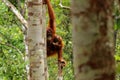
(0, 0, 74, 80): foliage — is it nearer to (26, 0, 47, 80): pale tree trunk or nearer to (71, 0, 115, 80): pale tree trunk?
(26, 0, 47, 80): pale tree trunk

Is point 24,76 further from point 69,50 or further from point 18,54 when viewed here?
point 69,50

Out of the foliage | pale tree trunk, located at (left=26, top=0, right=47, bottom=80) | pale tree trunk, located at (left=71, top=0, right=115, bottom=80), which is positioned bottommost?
the foliage

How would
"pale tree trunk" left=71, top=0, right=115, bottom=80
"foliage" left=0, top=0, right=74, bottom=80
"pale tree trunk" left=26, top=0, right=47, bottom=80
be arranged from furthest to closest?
"foliage" left=0, top=0, right=74, bottom=80
"pale tree trunk" left=26, top=0, right=47, bottom=80
"pale tree trunk" left=71, top=0, right=115, bottom=80

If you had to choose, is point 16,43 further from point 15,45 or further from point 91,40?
point 91,40

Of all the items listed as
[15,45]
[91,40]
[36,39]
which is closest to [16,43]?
[15,45]

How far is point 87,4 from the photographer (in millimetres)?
1171

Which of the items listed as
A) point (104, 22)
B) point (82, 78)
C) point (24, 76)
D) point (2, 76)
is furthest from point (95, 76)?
point (24, 76)

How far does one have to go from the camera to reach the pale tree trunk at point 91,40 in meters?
1.17

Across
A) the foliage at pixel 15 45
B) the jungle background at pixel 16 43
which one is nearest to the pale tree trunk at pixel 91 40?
the jungle background at pixel 16 43

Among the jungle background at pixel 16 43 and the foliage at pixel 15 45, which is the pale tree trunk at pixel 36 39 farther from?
the foliage at pixel 15 45

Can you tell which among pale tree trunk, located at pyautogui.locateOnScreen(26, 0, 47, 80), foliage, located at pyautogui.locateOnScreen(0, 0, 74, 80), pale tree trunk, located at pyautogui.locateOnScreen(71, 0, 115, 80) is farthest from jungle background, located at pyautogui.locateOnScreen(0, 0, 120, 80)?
→ pale tree trunk, located at pyautogui.locateOnScreen(71, 0, 115, 80)

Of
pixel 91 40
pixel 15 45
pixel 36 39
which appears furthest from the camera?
pixel 15 45

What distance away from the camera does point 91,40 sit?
1.17 m

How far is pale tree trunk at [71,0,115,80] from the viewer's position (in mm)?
1166
